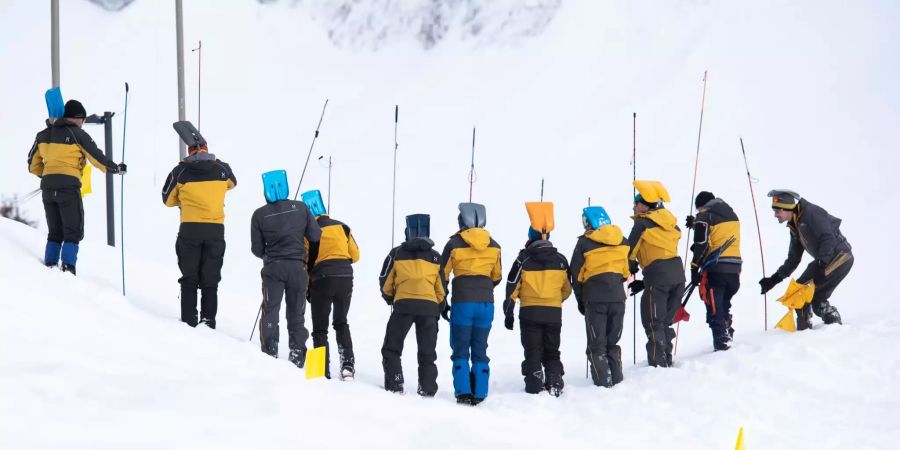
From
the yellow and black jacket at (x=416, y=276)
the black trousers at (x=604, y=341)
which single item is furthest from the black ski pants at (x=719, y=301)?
the yellow and black jacket at (x=416, y=276)

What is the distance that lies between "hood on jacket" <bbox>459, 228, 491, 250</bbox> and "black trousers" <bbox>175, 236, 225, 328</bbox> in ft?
6.71

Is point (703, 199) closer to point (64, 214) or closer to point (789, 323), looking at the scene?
point (789, 323)

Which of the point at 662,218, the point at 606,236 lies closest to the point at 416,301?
the point at 606,236

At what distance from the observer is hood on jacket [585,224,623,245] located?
8.31 meters

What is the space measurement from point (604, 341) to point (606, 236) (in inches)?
36.3

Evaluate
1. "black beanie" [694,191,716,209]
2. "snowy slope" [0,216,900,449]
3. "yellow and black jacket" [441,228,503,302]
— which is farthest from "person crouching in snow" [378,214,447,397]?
"black beanie" [694,191,716,209]

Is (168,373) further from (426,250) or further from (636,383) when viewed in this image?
(636,383)

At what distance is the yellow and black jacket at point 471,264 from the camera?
324 inches

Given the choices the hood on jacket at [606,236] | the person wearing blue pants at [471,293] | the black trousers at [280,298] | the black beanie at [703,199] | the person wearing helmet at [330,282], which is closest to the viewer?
the black trousers at [280,298]

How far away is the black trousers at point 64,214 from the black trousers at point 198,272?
838 mm

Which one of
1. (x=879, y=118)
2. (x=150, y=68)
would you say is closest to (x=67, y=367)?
(x=879, y=118)

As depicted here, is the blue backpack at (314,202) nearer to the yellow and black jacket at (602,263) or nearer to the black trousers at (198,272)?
the black trousers at (198,272)

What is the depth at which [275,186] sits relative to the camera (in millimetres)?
7984

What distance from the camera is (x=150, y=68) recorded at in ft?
106
